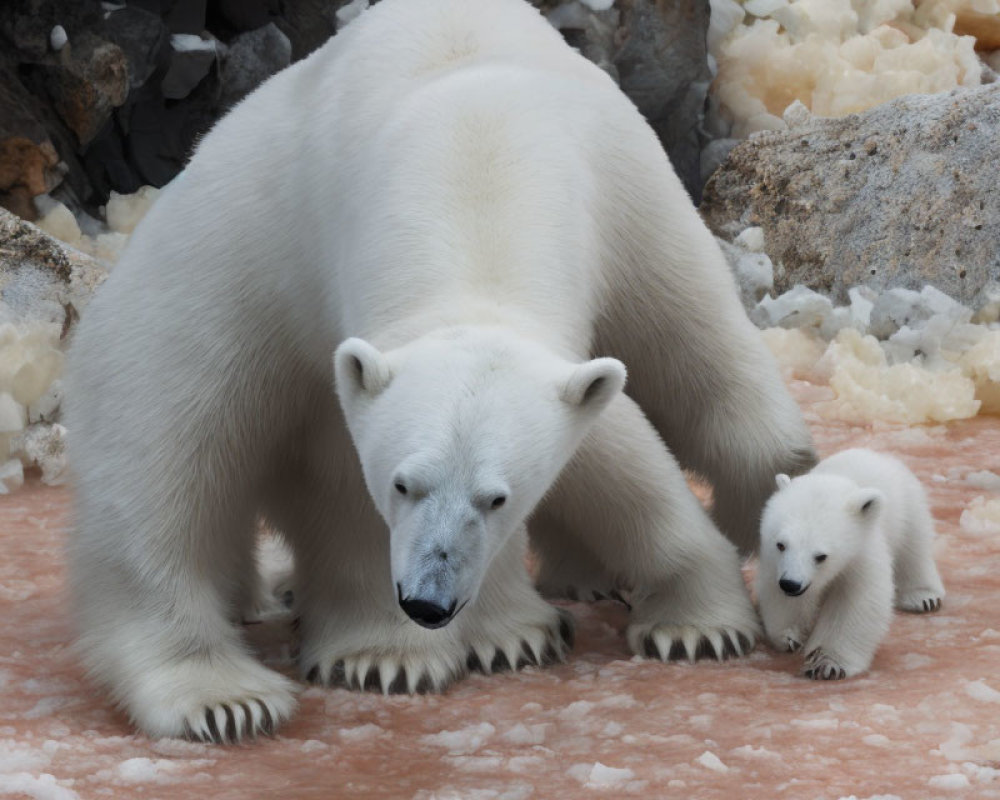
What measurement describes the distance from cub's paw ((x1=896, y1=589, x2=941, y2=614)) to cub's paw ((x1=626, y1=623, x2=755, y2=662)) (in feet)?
1.23

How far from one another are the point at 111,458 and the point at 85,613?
0.32 metres

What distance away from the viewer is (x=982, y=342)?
16.4 ft

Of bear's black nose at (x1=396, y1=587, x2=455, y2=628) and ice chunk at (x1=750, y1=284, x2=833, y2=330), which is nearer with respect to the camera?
bear's black nose at (x1=396, y1=587, x2=455, y2=628)

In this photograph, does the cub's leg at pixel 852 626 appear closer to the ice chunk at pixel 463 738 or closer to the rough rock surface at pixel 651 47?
the ice chunk at pixel 463 738

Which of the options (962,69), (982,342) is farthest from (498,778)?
(962,69)

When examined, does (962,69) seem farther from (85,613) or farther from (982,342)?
(85,613)

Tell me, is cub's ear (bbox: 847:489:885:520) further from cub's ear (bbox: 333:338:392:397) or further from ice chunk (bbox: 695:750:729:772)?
cub's ear (bbox: 333:338:392:397)

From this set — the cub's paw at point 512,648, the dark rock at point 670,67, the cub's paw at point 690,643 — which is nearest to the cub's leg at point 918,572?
the cub's paw at point 690,643

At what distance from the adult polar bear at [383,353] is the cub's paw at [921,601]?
36cm

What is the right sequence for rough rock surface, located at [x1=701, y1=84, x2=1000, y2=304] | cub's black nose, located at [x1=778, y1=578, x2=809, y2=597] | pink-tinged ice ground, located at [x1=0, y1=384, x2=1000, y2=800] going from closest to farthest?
1. pink-tinged ice ground, located at [x1=0, y1=384, x2=1000, y2=800]
2. cub's black nose, located at [x1=778, y1=578, x2=809, y2=597]
3. rough rock surface, located at [x1=701, y1=84, x2=1000, y2=304]

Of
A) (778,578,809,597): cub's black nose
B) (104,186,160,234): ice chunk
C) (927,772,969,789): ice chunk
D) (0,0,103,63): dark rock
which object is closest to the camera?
(927,772,969,789): ice chunk

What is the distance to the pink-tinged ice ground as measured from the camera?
7.80ft

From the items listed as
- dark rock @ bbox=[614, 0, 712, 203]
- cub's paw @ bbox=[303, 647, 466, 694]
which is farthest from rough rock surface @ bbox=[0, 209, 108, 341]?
dark rock @ bbox=[614, 0, 712, 203]

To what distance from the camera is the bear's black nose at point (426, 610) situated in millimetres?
2137
